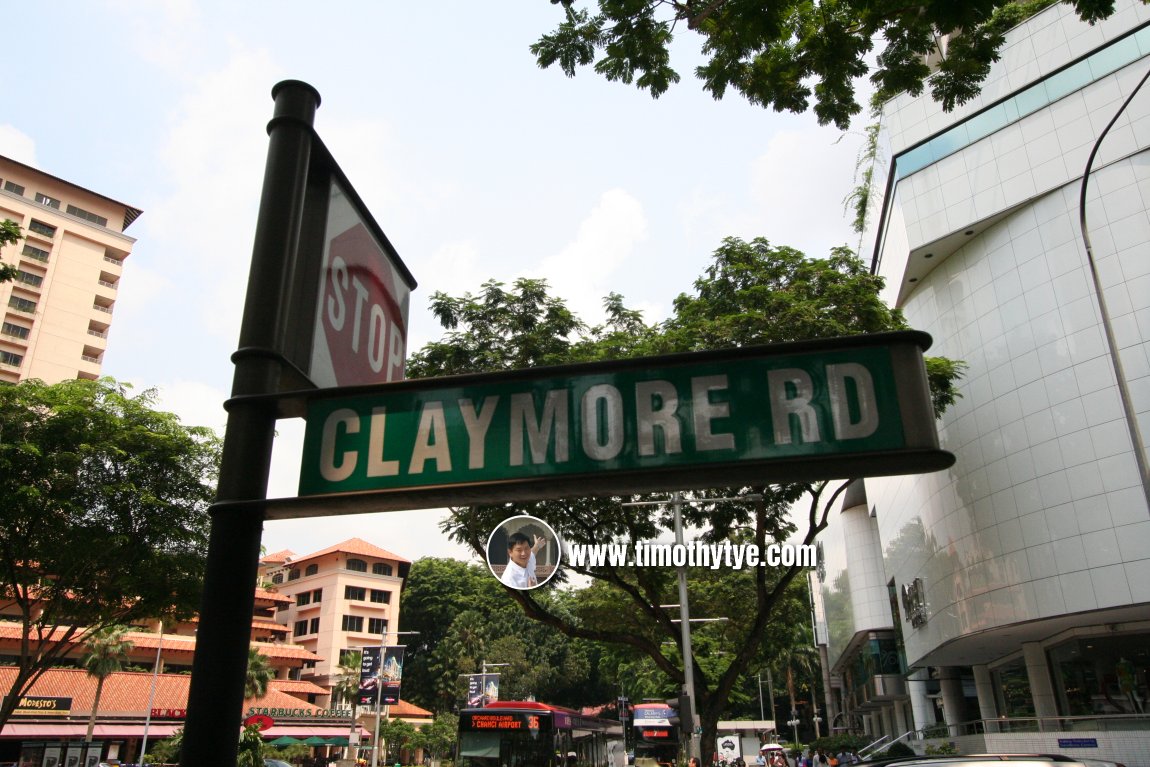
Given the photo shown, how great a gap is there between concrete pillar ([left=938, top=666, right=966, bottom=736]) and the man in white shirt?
21300 millimetres

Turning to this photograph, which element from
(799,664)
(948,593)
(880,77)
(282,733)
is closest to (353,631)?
(282,733)

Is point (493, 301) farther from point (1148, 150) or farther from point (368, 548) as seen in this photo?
point (368, 548)

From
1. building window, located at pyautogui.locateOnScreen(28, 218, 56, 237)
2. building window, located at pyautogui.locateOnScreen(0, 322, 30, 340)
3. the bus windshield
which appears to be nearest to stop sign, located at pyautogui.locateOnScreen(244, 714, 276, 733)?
the bus windshield

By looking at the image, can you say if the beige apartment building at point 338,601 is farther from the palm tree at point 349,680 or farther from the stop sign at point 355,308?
the stop sign at point 355,308

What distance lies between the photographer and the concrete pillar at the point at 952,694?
32.2 metres

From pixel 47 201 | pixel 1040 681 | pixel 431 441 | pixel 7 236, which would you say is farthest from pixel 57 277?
pixel 431 441

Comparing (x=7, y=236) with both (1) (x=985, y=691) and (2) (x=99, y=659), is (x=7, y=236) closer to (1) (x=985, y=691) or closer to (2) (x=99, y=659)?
(1) (x=985, y=691)

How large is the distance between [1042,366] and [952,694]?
1716cm

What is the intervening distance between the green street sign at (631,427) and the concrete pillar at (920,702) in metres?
39.4

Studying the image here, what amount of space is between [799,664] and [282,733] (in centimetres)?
4360

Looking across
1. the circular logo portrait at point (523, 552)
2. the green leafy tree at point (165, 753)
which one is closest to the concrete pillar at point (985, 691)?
the circular logo portrait at point (523, 552)

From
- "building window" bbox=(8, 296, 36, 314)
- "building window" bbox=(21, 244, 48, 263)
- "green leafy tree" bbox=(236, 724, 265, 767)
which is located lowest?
"green leafy tree" bbox=(236, 724, 265, 767)

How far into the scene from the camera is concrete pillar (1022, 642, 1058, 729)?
23109mm

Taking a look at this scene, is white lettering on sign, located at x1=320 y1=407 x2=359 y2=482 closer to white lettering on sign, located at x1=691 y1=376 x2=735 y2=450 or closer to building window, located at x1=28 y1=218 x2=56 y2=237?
white lettering on sign, located at x1=691 y1=376 x2=735 y2=450
